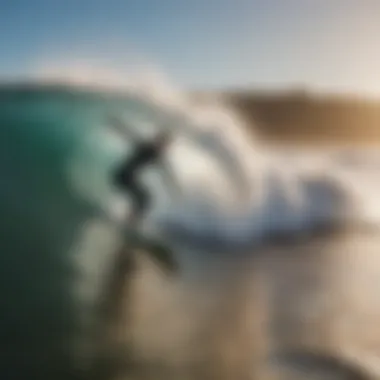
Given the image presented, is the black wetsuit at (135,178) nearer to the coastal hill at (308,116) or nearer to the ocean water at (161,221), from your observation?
the ocean water at (161,221)

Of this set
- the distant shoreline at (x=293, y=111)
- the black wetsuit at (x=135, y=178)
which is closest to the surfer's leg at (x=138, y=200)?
the black wetsuit at (x=135, y=178)

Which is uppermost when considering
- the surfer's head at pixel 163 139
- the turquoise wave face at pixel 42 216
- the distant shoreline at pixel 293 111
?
the distant shoreline at pixel 293 111

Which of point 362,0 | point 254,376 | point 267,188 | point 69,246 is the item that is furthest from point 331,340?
point 362,0

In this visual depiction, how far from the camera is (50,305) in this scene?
3.50 feet

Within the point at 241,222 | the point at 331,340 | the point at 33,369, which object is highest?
the point at 241,222

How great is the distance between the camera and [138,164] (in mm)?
1104

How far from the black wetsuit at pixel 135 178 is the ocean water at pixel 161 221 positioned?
0.7 inches

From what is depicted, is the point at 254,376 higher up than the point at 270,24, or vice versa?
the point at 270,24

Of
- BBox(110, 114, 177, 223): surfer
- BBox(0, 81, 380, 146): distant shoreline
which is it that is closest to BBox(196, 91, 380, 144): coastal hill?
BBox(0, 81, 380, 146): distant shoreline

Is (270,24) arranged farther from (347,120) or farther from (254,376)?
(254,376)

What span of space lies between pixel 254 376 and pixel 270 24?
0.55 metres

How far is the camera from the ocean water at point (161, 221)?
1069 mm

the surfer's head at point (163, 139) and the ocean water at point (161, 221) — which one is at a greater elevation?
the surfer's head at point (163, 139)

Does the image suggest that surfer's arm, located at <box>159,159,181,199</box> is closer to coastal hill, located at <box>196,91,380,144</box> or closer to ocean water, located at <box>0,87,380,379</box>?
ocean water, located at <box>0,87,380,379</box>
